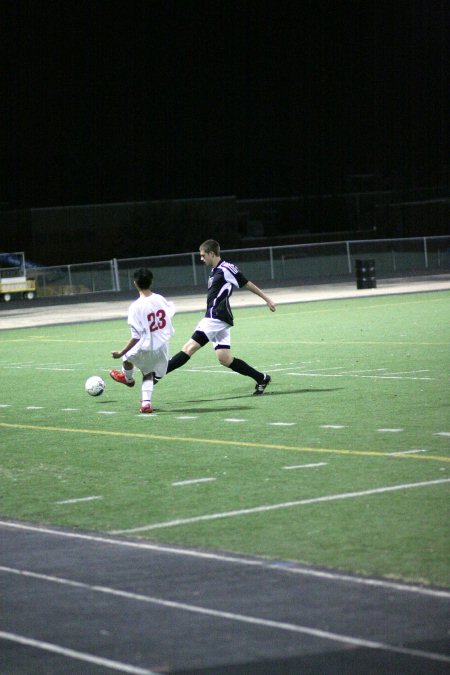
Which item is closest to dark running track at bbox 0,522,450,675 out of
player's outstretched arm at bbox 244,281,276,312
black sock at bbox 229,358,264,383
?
black sock at bbox 229,358,264,383

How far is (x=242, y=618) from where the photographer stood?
20.1ft

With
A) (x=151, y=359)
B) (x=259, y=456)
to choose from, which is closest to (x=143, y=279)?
(x=151, y=359)

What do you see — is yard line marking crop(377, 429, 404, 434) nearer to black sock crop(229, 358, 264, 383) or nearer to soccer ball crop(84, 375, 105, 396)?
black sock crop(229, 358, 264, 383)

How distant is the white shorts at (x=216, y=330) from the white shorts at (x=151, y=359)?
1.12 meters

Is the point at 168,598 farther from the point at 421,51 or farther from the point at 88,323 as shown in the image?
the point at 421,51

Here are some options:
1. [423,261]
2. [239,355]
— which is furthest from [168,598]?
[423,261]

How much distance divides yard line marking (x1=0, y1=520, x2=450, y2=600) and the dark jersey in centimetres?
683

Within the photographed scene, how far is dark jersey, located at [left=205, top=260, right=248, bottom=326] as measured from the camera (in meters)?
15.4

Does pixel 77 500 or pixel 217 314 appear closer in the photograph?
pixel 77 500

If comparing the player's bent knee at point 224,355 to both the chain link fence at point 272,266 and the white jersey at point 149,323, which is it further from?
the chain link fence at point 272,266

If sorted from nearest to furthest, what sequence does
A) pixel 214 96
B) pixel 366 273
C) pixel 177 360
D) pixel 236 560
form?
pixel 236 560
pixel 177 360
pixel 366 273
pixel 214 96

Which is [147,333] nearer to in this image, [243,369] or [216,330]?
[216,330]

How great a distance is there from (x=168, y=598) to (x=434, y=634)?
1536 mm

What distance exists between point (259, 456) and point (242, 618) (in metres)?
5.08
